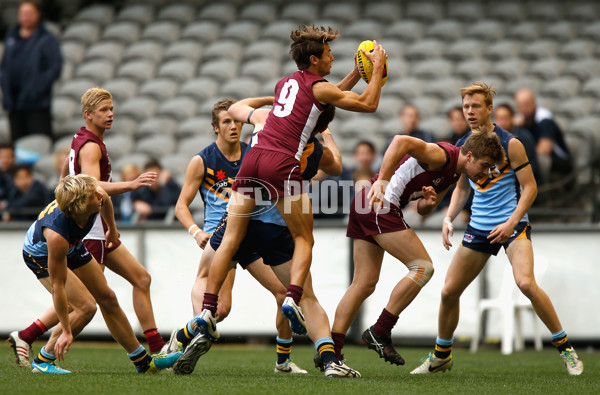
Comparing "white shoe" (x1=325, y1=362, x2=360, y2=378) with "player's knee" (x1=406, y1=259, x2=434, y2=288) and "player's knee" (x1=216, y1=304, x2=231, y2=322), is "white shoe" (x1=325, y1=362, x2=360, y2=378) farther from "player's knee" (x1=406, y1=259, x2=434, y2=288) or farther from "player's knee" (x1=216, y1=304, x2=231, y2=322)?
"player's knee" (x1=216, y1=304, x2=231, y2=322)

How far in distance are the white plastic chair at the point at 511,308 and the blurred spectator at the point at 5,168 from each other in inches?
239

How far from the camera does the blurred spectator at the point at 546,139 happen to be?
33.6 ft

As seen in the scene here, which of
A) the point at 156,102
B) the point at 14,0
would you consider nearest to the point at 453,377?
the point at 156,102

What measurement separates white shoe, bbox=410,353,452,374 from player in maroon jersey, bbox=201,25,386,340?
1.52m

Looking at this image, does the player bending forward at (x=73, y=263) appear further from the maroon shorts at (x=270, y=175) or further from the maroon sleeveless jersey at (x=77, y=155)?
the maroon shorts at (x=270, y=175)

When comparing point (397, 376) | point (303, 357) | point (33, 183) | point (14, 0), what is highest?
point (14, 0)

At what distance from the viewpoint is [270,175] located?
584cm

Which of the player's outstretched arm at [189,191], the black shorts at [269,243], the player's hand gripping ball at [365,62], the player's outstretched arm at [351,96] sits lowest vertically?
the black shorts at [269,243]

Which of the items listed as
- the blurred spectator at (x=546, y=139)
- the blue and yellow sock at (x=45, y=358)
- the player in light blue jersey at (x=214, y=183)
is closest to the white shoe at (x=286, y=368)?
the player in light blue jersey at (x=214, y=183)

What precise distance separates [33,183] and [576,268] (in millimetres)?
6596

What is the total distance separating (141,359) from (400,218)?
87.6 inches

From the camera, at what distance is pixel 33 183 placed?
10609 mm

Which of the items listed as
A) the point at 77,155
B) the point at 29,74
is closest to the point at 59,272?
the point at 77,155

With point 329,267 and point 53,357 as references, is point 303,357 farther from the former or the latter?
point 53,357
